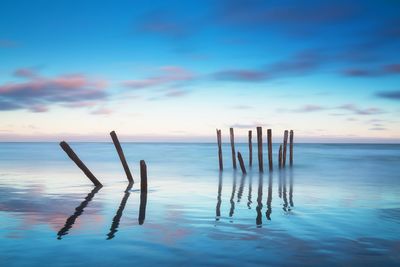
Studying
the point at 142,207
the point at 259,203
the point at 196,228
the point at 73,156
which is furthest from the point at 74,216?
the point at 259,203

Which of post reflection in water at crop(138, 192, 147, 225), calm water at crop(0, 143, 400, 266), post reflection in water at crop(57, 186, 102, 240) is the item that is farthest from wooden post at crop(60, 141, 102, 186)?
post reflection in water at crop(138, 192, 147, 225)

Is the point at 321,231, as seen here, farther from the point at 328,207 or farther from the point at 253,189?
the point at 253,189

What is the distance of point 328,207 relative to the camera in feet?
40.0

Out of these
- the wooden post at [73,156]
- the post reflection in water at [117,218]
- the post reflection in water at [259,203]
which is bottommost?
the post reflection in water at [259,203]

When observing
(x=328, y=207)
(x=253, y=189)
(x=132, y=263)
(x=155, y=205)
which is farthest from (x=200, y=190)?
(x=132, y=263)

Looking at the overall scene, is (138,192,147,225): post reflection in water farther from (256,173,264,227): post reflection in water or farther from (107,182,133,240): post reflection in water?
(256,173,264,227): post reflection in water

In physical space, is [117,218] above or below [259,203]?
above

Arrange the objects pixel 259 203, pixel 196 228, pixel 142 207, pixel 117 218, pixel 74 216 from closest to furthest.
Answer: pixel 196 228 < pixel 117 218 < pixel 74 216 < pixel 142 207 < pixel 259 203

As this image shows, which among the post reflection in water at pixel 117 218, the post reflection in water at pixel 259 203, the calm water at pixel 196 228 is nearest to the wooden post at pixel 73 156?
the calm water at pixel 196 228

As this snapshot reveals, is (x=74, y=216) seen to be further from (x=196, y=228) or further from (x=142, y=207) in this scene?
(x=196, y=228)

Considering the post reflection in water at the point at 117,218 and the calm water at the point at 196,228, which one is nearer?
the calm water at the point at 196,228

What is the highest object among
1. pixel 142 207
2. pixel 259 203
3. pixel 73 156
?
pixel 73 156

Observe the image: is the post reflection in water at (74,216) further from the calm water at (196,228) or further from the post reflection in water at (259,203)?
the post reflection in water at (259,203)

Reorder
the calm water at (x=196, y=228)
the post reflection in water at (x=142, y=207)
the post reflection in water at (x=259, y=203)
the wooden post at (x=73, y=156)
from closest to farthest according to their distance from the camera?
1. the calm water at (x=196, y=228)
2. the post reflection in water at (x=259, y=203)
3. the post reflection in water at (x=142, y=207)
4. the wooden post at (x=73, y=156)
